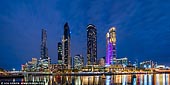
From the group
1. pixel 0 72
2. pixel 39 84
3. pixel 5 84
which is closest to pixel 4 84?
pixel 5 84

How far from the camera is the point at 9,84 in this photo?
4225cm

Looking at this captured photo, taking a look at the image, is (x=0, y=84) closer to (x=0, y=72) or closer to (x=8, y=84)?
(x=8, y=84)

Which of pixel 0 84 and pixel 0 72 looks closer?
pixel 0 84

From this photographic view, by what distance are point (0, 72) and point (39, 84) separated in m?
160

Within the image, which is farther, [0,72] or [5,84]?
[0,72]

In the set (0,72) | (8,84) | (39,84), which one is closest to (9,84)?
(8,84)

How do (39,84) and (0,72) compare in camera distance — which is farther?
(0,72)

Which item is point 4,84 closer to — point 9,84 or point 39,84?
point 9,84

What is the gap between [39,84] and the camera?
43.0 m

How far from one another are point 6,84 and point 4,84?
349mm

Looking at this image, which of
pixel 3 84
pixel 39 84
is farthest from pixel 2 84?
pixel 39 84

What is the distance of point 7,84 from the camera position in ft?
138

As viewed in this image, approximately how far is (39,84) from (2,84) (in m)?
5.08

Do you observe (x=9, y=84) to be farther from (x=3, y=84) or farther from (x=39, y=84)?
(x=39, y=84)
